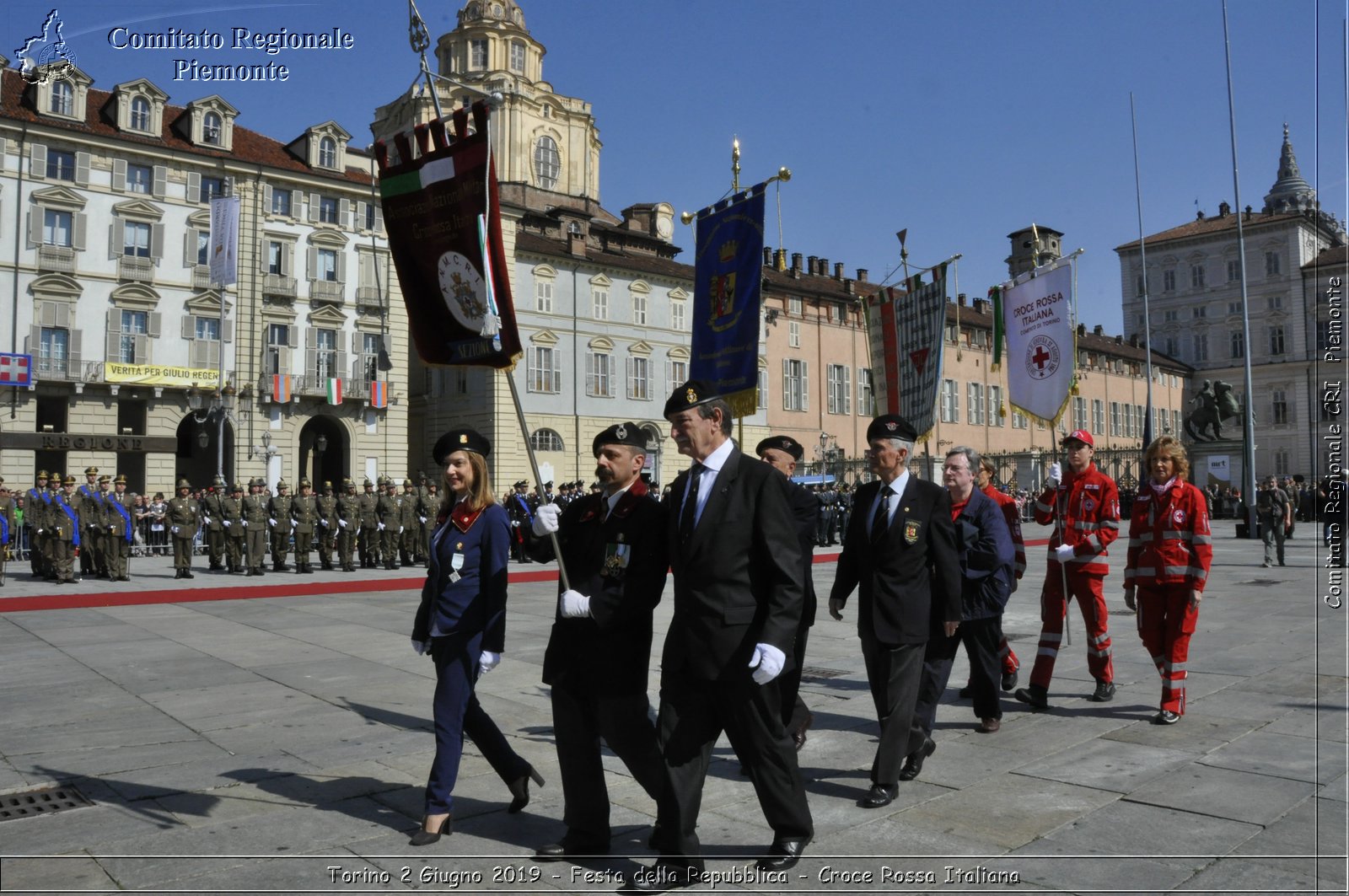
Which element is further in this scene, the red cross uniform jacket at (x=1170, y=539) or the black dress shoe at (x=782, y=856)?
the red cross uniform jacket at (x=1170, y=539)

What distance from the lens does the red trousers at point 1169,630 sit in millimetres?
6531

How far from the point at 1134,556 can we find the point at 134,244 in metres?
40.0

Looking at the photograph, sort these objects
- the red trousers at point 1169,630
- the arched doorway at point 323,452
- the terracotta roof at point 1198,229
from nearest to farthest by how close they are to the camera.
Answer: the red trousers at point 1169,630 < the arched doorway at point 323,452 < the terracotta roof at point 1198,229

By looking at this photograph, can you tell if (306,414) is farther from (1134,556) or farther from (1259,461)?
(1259,461)

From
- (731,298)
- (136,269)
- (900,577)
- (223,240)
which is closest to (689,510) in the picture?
(900,577)

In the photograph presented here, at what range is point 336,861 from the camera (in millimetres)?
4199

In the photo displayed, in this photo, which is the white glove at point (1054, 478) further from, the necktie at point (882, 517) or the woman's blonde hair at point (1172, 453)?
the necktie at point (882, 517)

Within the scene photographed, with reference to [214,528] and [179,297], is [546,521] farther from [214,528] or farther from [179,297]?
[179,297]

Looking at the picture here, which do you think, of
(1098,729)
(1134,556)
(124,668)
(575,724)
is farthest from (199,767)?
(1134,556)

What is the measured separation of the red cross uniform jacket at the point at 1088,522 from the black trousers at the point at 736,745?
151 inches

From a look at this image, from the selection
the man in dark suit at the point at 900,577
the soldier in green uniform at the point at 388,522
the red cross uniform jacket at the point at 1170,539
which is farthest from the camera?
the soldier in green uniform at the point at 388,522

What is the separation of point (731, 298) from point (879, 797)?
22.2ft

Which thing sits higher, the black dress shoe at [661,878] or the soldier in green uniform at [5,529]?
the soldier in green uniform at [5,529]

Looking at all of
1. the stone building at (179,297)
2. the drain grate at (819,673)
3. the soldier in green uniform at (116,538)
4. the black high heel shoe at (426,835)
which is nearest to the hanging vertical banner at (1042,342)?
the drain grate at (819,673)
